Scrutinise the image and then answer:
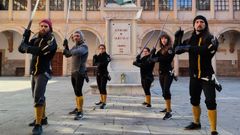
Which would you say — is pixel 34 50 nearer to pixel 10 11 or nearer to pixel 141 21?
pixel 141 21

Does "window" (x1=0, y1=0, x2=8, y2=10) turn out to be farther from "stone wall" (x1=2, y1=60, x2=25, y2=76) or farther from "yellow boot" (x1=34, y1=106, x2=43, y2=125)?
"yellow boot" (x1=34, y1=106, x2=43, y2=125)

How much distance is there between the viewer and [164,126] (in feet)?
17.2

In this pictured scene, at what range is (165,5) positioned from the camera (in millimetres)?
31469

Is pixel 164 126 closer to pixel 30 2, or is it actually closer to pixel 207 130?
pixel 207 130

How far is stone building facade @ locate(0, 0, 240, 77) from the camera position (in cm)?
3050

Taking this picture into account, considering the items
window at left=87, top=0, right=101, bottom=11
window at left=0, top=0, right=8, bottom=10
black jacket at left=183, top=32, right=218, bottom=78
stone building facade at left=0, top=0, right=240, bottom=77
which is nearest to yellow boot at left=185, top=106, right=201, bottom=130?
black jacket at left=183, top=32, right=218, bottom=78

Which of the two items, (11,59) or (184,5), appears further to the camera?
(11,59)

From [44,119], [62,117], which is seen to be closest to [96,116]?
[62,117]

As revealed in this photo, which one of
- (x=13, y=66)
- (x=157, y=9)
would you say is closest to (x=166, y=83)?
(x=157, y=9)

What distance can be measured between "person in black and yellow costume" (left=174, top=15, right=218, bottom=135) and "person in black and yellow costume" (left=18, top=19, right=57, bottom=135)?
6.82 ft

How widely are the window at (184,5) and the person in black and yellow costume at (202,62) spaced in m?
27.3

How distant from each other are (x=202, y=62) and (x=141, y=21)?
86.3 ft

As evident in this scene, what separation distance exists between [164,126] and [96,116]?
64.8 inches

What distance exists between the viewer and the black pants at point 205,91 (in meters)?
4.52
